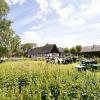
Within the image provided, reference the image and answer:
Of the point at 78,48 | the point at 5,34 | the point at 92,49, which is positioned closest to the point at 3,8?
the point at 5,34

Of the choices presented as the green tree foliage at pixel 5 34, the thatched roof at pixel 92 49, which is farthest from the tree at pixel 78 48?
the green tree foliage at pixel 5 34

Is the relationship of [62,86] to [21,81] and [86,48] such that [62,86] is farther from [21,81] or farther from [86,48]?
[86,48]

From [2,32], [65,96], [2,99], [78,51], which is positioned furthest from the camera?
[78,51]

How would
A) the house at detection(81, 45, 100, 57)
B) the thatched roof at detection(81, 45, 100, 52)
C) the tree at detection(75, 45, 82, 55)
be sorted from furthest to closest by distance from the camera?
1. the tree at detection(75, 45, 82, 55)
2. the thatched roof at detection(81, 45, 100, 52)
3. the house at detection(81, 45, 100, 57)

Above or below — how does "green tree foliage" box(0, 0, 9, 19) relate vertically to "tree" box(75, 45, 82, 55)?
above

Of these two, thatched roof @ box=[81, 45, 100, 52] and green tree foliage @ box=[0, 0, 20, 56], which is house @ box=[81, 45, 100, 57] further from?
green tree foliage @ box=[0, 0, 20, 56]

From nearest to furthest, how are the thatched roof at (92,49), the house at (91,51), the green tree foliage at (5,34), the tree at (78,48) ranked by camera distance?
the green tree foliage at (5,34), the house at (91,51), the thatched roof at (92,49), the tree at (78,48)

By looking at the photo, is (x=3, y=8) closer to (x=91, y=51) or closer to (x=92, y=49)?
(x=91, y=51)

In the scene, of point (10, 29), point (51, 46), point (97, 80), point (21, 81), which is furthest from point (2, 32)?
point (97, 80)

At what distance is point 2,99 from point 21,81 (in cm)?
518

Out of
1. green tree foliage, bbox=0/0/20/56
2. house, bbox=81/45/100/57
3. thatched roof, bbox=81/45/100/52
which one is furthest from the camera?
thatched roof, bbox=81/45/100/52

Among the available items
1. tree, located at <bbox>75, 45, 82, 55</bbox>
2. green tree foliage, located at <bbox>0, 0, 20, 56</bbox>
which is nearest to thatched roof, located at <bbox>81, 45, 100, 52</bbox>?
tree, located at <bbox>75, 45, 82, 55</bbox>

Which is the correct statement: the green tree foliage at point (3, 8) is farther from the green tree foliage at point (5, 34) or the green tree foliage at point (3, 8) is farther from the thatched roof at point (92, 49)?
the thatched roof at point (92, 49)

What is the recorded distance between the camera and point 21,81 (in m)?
12.3
